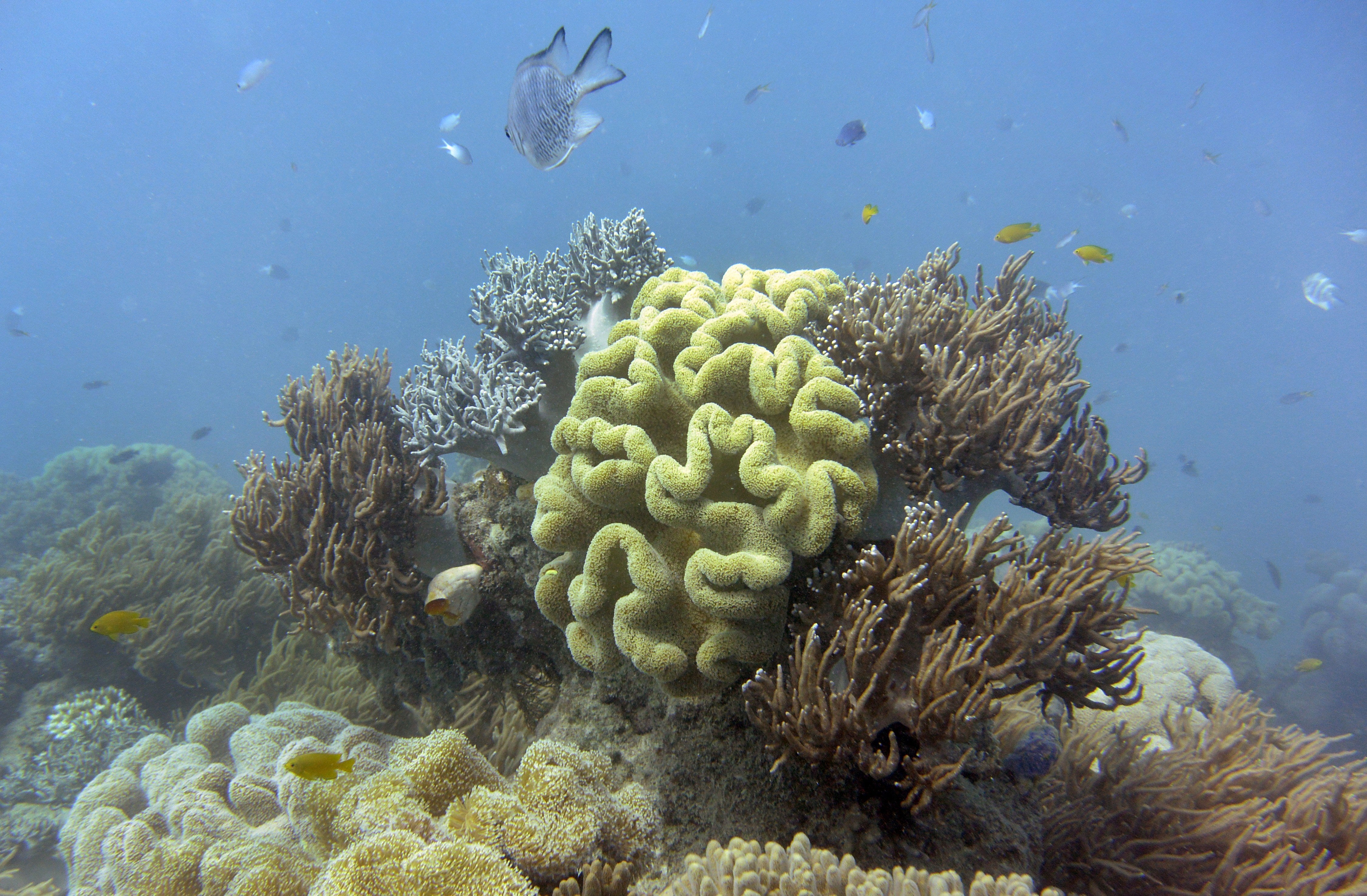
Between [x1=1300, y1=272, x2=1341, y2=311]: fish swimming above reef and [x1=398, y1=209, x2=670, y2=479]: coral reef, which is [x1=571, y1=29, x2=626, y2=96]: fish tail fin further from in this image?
[x1=1300, y1=272, x2=1341, y2=311]: fish swimming above reef

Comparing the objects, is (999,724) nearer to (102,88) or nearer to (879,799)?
(879,799)

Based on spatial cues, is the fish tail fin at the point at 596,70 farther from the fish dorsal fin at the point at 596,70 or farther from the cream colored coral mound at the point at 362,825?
the cream colored coral mound at the point at 362,825

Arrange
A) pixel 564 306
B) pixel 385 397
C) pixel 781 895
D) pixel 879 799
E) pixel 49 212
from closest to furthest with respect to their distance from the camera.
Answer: pixel 781 895
pixel 879 799
pixel 564 306
pixel 385 397
pixel 49 212

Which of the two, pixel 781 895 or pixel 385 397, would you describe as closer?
pixel 781 895

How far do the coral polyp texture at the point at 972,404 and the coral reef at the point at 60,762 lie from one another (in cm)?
886

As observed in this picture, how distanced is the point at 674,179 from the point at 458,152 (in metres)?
106

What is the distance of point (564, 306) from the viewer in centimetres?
405

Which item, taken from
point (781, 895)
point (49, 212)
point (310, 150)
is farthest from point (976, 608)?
point (49, 212)

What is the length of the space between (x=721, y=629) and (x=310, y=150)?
161849 millimetres

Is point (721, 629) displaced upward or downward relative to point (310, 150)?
downward

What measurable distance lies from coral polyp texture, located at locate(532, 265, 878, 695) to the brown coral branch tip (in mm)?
1502

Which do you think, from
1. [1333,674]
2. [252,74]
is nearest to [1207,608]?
[1333,674]

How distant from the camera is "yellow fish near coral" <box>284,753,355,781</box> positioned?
8.53ft

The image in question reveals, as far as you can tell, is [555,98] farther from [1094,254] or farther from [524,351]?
[1094,254]
